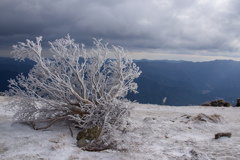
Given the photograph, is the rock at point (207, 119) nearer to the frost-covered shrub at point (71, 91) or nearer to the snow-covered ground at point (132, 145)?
the snow-covered ground at point (132, 145)

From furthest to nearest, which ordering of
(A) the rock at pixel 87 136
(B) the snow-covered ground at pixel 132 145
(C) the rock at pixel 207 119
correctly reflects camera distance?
(C) the rock at pixel 207 119
(A) the rock at pixel 87 136
(B) the snow-covered ground at pixel 132 145

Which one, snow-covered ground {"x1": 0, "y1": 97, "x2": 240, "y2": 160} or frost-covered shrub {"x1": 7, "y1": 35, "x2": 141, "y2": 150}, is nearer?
snow-covered ground {"x1": 0, "y1": 97, "x2": 240, "y2": 160}

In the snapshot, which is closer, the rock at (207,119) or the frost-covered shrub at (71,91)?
the frost-covered shrub at (71,91)

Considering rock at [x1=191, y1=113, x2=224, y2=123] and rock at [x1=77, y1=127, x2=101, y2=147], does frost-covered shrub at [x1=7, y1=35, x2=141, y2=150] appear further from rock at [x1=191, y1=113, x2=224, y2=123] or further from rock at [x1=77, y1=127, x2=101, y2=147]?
rock at [x1=191, y1=113, x2=224, y2=123]

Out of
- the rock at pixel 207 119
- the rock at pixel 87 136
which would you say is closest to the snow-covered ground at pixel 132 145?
the rock at pixel 87 136

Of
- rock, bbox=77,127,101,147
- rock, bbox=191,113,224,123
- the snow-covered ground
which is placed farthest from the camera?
rock, bbox=191,113,224,123

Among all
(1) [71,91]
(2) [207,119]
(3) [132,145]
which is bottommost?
(2) [207,119]

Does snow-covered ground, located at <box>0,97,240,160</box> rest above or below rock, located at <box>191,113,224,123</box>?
above

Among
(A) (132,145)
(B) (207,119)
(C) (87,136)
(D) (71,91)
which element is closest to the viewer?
(A) (132,145)

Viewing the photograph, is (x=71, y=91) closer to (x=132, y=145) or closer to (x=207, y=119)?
(x=132, y=145)

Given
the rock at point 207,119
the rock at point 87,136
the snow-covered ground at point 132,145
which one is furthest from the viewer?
the rock at point 207,119

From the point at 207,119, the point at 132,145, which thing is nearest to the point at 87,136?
the point at 132,145

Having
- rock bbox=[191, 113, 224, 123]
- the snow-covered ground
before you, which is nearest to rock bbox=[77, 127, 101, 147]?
the snow-covered ground

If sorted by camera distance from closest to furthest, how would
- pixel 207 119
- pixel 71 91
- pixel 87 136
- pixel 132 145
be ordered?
1. pixel 132 145
2. pixel 87 136
3. pixel 71 91
4. pixel 207 119
